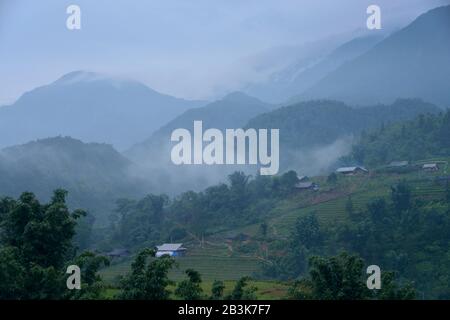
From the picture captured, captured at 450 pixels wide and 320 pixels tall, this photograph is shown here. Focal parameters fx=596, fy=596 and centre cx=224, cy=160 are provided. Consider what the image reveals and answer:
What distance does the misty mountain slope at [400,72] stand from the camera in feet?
69.1

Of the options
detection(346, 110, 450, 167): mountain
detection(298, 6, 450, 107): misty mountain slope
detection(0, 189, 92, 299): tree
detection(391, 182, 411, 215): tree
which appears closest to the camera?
detection(0, 189, 92, 299): tree

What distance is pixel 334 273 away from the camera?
20.5 ft

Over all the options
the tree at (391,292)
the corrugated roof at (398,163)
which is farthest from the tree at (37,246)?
the corrugated roof at (398,163)

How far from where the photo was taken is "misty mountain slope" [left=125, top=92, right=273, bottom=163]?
18156 mm

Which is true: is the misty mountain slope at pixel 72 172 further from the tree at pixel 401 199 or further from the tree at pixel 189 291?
the tree at pixel 189 291

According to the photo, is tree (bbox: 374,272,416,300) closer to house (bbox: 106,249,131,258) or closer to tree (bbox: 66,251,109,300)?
tree (bbox: 66,251,109,300)

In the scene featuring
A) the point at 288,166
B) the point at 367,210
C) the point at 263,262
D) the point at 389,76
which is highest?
the point at 389,76

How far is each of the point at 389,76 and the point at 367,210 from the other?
1217cm

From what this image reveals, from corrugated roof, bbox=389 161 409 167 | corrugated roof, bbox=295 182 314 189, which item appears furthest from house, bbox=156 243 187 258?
corrugated roof, bbox=389 161 409 167

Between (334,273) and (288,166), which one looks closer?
(334,273)

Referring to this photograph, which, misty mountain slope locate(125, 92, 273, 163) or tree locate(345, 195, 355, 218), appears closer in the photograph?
tree locate(345, 195, 355, 218)

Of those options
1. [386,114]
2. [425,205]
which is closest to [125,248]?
[425,205]

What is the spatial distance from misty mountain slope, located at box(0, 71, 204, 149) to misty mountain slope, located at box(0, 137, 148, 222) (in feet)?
4.01

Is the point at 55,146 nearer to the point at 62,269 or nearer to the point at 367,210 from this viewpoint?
the point at 367,210
